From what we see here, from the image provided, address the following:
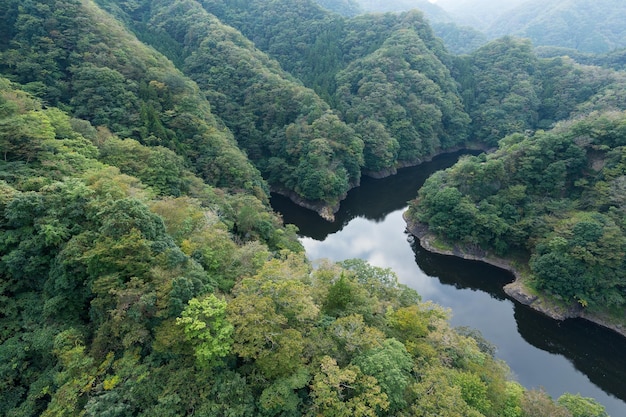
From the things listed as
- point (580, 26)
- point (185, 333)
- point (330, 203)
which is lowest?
point (330, 203)

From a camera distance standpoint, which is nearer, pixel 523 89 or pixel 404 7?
pixel 523 89

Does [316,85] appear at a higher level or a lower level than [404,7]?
lower

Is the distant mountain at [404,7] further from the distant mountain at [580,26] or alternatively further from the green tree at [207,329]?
the green tree at [207,329]

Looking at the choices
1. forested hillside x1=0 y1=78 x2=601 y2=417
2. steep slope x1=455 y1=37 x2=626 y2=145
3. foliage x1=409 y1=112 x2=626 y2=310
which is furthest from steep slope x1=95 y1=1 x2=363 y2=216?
steep slope x1=455 y1=37 x2=626 y2=145

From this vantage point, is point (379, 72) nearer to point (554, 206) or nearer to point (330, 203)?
point (330, 203)

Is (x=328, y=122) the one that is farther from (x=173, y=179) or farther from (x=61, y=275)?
(x=61, y=275)

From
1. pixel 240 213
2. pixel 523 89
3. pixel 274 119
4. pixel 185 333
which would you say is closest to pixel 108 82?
pixel 240 213

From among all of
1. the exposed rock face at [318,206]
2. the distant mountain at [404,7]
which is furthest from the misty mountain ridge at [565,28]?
the exposed rock face at [318,206]
